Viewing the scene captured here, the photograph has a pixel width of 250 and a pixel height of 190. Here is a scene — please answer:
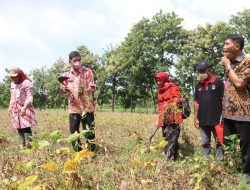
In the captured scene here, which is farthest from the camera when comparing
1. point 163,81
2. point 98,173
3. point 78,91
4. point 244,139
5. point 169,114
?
point 78,91

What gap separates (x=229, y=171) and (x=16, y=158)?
3.12m

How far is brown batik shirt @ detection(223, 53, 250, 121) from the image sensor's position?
5.28 meters

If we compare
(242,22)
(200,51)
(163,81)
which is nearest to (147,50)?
(200,51)

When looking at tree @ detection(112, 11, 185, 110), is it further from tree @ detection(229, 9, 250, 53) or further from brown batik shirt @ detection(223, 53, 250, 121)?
brown batik shirt @ detection(223, 53, 250, 121)

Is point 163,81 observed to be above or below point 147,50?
below

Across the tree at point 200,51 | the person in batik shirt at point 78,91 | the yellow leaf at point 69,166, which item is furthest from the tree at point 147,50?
the yellow leaf at point 69,166

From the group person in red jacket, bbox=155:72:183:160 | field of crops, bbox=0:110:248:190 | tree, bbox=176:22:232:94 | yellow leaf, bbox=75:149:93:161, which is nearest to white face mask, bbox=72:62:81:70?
person in red jacket, bbox=155:72:183:160

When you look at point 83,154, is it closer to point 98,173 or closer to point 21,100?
point 98,173

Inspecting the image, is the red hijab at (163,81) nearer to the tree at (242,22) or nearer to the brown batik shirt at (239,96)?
the brown batik shirt at (239,96)

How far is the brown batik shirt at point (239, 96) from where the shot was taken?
5.28m

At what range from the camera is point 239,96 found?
5441 millimetres

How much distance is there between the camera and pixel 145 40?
157 ft

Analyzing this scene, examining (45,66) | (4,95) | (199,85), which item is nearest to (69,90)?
(199,85)

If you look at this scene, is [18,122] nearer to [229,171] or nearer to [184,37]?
[229,171]
